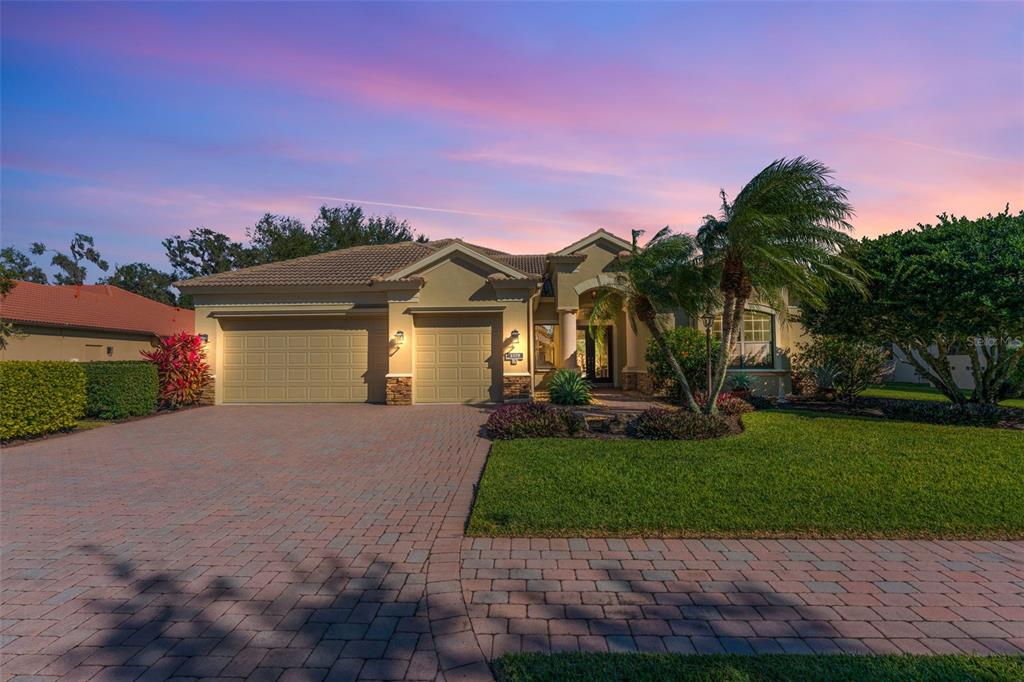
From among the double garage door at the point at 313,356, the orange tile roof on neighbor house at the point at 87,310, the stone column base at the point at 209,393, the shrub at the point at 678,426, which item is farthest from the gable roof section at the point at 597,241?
the orange tile roof on neighbor house at the point at 87,310

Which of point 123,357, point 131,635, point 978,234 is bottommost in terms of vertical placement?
point 131,635

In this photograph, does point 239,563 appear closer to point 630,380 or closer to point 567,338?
point 567,338

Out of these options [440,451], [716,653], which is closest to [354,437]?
[440,451]

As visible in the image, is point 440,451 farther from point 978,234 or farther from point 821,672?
point 978,234

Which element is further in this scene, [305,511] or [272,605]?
[305,511]

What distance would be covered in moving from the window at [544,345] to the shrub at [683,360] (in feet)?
12.2

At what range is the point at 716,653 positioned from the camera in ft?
9.80

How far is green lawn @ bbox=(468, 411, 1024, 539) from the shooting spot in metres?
4.95

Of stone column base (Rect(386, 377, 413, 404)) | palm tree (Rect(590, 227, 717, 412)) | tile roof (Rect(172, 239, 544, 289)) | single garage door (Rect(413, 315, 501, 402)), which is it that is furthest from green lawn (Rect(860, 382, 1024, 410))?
stone column base (Rect(386, 377, 413, 404))

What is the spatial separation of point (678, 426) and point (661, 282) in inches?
127

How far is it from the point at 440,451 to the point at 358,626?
515 centimetres

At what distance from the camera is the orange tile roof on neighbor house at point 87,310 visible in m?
20.8

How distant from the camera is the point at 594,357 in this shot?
19469 mm

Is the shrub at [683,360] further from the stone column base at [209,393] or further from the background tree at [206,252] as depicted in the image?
the background tree at [206,252]
